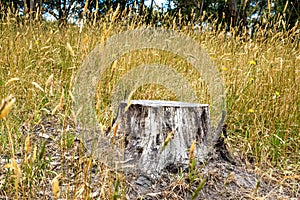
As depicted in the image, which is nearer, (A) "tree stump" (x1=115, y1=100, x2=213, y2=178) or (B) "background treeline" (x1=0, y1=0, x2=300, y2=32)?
(A) "tree stump" (x1=115, y1=100, x2=213, y2=178)

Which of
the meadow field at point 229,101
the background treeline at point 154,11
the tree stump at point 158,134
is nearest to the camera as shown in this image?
the tree stump at point 158,134

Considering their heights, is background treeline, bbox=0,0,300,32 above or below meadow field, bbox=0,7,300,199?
above

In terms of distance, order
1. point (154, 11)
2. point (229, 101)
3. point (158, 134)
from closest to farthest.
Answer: point (158, 134) → point (229, 101) → point (154, 11)

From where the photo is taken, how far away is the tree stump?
1.84m

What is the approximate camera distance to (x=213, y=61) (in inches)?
129

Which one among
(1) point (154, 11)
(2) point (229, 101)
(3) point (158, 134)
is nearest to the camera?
(3) point (158, 134)

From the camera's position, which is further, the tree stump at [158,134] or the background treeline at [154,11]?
the background treeline at [154,11]

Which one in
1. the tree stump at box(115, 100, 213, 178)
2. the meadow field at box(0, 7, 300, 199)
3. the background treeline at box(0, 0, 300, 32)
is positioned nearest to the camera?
the tree stump at box(115, 100, 213, 178)

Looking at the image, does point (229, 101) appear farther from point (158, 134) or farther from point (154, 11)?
point (154, 11)

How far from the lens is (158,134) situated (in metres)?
1.85

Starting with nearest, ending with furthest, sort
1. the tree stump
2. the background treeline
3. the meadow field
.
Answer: the tree stump
the meadow field
the background treeline

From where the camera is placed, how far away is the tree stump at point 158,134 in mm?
1845

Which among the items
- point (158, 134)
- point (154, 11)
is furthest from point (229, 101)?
point (154, 11)

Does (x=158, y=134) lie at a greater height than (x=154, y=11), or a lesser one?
lesser
